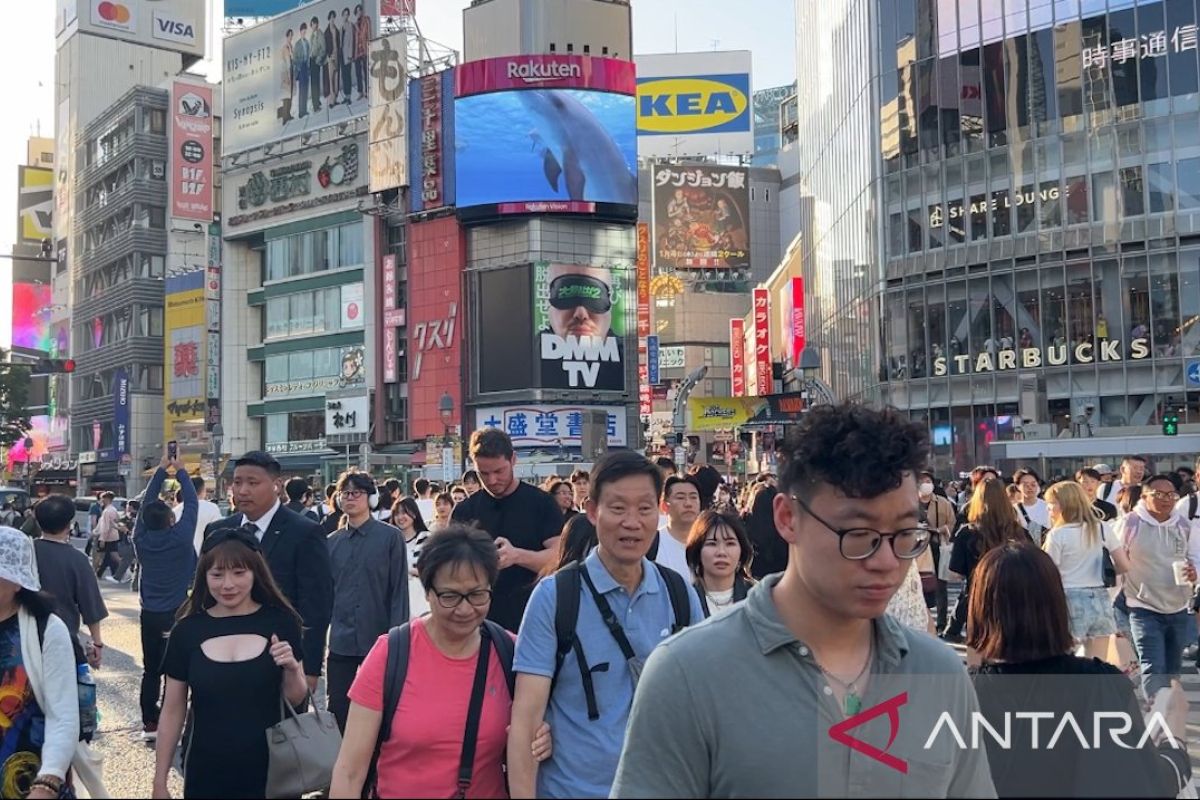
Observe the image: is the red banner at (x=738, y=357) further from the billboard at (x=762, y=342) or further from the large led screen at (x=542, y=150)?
the large led screen at (x=542, y=150)

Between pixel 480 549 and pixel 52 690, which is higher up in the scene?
pixel 480 549

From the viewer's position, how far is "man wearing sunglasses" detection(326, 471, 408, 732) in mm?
7309

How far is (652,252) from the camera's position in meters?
95.8

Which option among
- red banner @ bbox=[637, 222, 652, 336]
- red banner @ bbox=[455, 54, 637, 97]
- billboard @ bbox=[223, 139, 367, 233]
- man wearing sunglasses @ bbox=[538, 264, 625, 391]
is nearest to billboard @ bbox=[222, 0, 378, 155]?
billboard @ bbox=[223, 139, 367, 233]

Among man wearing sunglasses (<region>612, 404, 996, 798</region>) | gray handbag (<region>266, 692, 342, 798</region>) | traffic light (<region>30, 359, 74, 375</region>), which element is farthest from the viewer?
traffic light (<region>30, 359, 74, 375</region>)

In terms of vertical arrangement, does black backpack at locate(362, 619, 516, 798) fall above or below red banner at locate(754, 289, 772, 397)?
below

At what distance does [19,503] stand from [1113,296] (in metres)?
32.0

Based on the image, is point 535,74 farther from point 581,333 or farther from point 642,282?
point 581,333

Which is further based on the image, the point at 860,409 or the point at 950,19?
the point at 950,19

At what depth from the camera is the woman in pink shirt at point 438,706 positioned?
13.6 ft

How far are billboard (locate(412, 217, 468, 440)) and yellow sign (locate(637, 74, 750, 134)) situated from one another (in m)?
43.0

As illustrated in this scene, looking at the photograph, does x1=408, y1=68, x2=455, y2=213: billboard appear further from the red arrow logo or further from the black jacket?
the red arrow logo

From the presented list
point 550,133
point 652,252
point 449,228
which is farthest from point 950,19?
point 652,252

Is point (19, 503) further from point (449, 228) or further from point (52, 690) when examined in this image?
point (52, 690)
